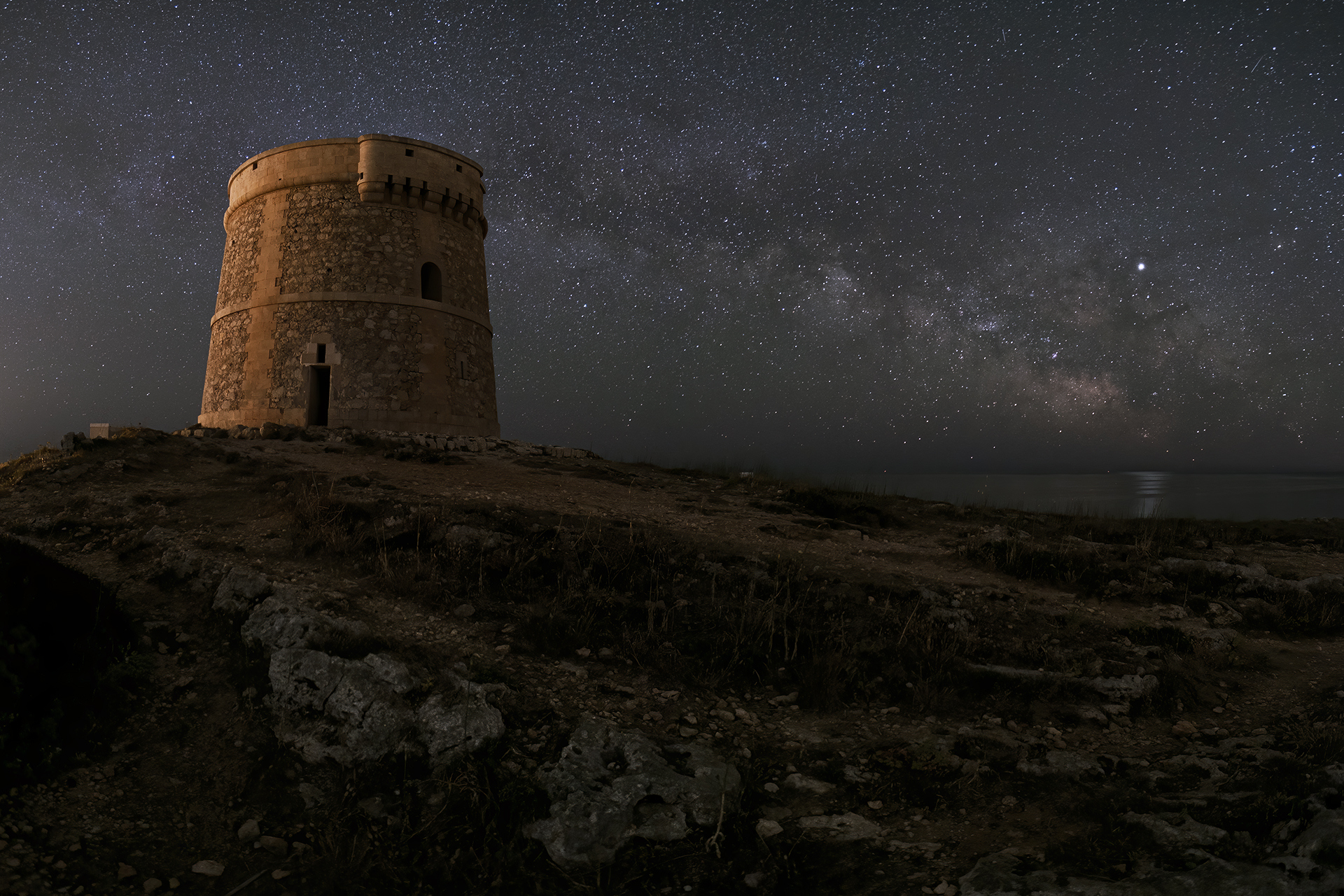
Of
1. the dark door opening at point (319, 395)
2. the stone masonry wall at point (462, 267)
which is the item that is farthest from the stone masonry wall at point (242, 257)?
the stone masonry wall at point (462, 267)

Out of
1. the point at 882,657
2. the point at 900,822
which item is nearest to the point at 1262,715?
the point at 882,657

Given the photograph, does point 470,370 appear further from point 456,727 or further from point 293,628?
point 456,727

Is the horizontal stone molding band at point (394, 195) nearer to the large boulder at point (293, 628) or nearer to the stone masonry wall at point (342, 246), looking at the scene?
the stone masonry wall at point (342, 246)

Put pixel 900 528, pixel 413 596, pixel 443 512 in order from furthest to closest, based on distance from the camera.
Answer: pixel 900 528
pixel 443 512
pixel 413 596

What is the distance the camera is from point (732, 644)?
249 inches

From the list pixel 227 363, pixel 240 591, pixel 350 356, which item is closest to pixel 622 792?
pixel 240 591

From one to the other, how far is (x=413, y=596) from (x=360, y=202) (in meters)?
14.3

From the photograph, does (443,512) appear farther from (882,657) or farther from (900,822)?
(900,822)

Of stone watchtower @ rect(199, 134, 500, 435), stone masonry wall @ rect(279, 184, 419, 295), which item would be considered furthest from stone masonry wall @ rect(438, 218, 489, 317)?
stone masonry wall @ rect(279, 184, 419, 295)

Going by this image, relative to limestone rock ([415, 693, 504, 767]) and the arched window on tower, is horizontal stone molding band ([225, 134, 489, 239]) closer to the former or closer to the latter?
the arched window on tower

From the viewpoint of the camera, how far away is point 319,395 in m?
17.5

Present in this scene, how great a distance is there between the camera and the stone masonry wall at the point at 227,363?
1758cm

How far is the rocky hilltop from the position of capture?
393 centimetres

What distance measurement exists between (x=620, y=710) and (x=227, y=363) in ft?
56.6
